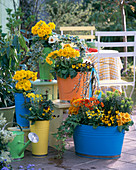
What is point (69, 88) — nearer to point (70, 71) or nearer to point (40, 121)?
point (70, 71)

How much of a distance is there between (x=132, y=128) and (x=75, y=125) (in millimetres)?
1575

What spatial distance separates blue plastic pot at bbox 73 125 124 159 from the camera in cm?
303

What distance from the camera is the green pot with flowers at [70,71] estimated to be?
10.8 ft

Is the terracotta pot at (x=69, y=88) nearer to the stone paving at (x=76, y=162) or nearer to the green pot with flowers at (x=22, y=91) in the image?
the green pot with flowers at (x=22, y=91)

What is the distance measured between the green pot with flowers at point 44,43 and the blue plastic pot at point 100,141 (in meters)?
0.84

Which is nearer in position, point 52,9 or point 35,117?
point 35,117

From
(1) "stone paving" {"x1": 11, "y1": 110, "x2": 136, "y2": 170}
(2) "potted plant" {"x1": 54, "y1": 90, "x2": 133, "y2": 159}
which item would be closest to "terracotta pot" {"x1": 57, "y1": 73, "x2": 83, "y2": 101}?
(2) "potted plant" {"x1": 54, "y1": 90, "x2": 133, "y2": 159}

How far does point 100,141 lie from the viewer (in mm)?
3035

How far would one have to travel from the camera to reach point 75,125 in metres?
3.02

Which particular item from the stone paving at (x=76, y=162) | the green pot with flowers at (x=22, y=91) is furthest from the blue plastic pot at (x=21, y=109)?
the stone paving at (x=76, y=162)

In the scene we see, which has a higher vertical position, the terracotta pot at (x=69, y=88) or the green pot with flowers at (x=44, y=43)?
the green pot with flowers at (x=44, y=43)

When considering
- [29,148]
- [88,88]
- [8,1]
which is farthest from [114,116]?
[8,1]

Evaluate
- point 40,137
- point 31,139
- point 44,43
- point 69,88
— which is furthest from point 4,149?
point 44,43

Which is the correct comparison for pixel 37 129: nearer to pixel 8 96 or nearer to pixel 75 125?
pixel 75 125
